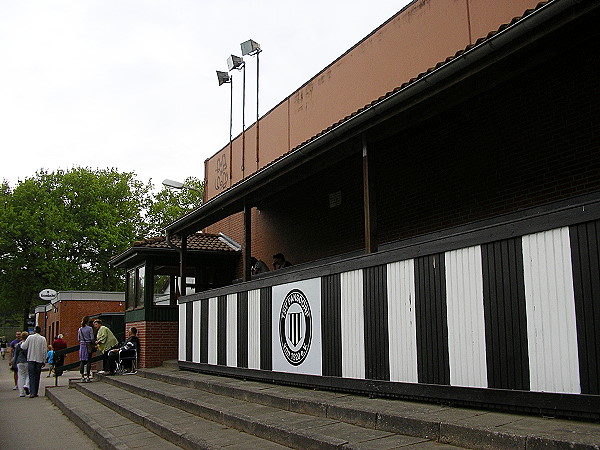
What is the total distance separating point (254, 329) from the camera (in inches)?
388

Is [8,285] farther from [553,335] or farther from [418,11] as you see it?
[553,335]

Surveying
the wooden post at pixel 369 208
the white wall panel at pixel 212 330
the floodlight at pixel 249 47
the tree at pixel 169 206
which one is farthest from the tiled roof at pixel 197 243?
the tree at pixel 169 206

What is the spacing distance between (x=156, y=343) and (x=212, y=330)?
4.68 metres

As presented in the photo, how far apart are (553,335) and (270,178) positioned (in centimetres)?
550

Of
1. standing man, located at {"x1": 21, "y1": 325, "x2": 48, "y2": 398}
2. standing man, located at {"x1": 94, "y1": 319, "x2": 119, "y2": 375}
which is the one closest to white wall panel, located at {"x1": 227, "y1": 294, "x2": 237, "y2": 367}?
standing man, located at {"x1": 94, "y1": 319, "x2": 119, "y2": 375}

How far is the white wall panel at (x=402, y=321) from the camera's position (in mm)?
6340

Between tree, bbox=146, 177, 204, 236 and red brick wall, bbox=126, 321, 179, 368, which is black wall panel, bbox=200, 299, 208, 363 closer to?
red brick wall, bbox=126, 321, 179, 368

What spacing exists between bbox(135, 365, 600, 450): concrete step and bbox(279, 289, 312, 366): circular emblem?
18.7 inches

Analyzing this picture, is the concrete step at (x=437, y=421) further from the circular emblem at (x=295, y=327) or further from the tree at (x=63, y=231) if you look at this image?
the tree at (x=63, y=231)

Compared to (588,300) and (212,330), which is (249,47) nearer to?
(212,330)

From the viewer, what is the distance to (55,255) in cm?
4025

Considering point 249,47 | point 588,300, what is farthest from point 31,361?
point 588,300

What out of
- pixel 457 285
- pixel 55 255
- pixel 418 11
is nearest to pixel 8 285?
pixel 55 255

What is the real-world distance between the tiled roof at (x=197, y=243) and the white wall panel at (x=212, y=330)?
11.9 ft
